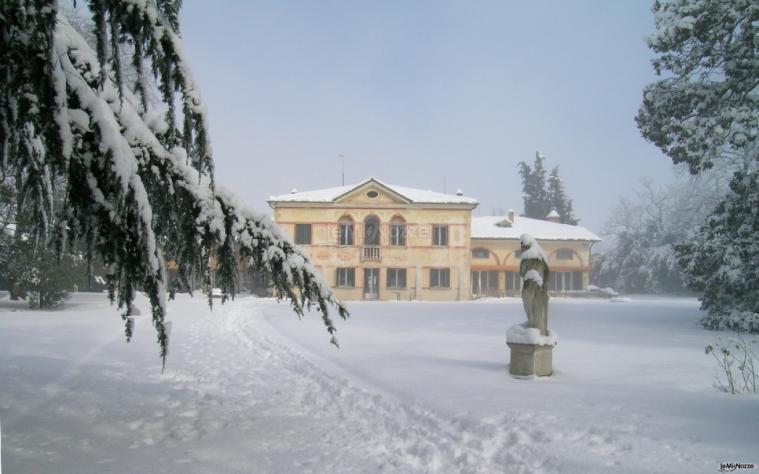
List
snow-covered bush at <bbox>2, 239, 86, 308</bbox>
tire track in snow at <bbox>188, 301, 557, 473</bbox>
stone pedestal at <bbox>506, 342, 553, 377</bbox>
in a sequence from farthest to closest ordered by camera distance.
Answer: snow-covered bush at <bbox>2, 239, 86, 308</bbox>, stone pedestal at <bbox>506, 342, 553, 377</bbox>, tire track in snow at <bbox>188, 301, 557, 473</bbox>

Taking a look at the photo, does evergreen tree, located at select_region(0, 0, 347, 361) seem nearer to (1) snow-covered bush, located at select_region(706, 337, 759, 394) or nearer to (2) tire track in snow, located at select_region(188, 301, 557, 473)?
(2) tire track in snow, located at select_region(188, 301, 557, 473)

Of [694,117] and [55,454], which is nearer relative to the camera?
[55,454]

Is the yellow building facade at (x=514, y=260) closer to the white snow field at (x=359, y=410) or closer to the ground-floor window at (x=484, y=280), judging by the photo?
the ground-floor window at (x=484, y=280)

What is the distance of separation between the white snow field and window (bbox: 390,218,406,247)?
78.0 ft

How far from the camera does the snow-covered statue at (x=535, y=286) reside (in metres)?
7.55

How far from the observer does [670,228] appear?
155ft

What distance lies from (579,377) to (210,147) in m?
5.98

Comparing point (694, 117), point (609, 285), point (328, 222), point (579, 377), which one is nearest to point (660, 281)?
point (609, 285)

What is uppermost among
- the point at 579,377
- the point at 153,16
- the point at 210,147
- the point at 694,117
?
the point at 694,117

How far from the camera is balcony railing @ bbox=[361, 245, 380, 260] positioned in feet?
113

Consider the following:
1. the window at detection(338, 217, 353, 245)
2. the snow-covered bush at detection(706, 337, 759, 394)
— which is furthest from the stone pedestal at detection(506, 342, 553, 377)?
the window at detection(338, 217, 353, 245)

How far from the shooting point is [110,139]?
10.5 feet

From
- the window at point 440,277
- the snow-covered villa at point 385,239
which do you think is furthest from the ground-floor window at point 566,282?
the window at point 440,277

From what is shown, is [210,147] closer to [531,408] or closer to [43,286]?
[531,408]
